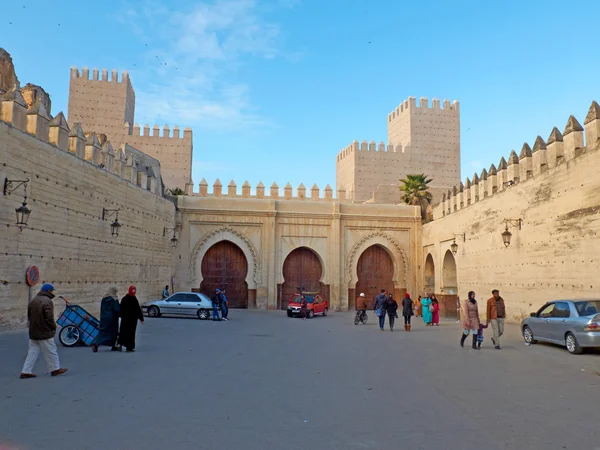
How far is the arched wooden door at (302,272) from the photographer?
26266 mm

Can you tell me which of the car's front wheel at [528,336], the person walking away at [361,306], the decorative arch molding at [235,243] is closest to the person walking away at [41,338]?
the car's front wheel at [528,336]

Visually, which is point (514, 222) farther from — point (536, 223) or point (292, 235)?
point (292, 235)

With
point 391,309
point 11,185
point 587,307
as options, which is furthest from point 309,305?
point 11,185

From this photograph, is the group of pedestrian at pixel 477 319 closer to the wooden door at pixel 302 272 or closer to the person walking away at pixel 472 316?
the person walking away at pixel 472 316

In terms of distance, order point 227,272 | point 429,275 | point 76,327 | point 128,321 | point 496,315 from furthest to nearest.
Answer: point 429,275 → point 227,272 → point 496,315 → point 76,327 → point 128,321

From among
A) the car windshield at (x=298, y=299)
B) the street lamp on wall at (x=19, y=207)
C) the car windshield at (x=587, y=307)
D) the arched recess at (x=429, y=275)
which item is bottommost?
the car windshield at (x=298, y=299)

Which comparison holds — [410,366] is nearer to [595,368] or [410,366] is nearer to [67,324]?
[595,368]

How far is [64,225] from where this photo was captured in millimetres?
14156

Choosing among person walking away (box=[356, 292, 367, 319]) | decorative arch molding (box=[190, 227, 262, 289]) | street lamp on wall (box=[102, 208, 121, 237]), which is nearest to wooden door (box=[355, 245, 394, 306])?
decorative arch molding (box=[190, 227, 262, 289])

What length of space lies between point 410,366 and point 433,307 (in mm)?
10517

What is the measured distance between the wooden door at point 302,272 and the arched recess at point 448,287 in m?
6.57

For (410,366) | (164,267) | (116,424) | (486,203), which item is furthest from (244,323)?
(116,424)

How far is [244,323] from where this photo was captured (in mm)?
17141

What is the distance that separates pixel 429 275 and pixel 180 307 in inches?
553
